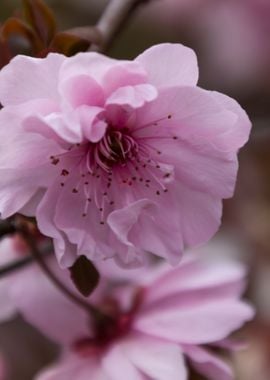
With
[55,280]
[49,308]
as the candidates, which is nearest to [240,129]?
[55,280]

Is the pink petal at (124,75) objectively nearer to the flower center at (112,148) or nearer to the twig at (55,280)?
the flower center at (112,148)

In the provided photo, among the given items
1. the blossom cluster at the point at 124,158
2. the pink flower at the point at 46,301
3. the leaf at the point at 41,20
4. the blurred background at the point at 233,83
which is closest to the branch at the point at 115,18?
the leaf at the point at 41,20

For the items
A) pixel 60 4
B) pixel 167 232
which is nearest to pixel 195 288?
pixel 167 232

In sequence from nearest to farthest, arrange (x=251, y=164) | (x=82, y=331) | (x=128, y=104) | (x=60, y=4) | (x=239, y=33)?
1. (x=128, y=104)
2. (x=82, y=331)
3. (x=251, y=164)
4. (x=60, y=4)
5. (x=239, y=33)

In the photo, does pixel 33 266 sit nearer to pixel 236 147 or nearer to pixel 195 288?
pixel 195 288

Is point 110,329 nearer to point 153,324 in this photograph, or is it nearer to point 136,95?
point 153,324

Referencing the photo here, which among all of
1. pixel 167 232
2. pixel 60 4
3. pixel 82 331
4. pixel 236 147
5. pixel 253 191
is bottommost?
pixel 253 191
